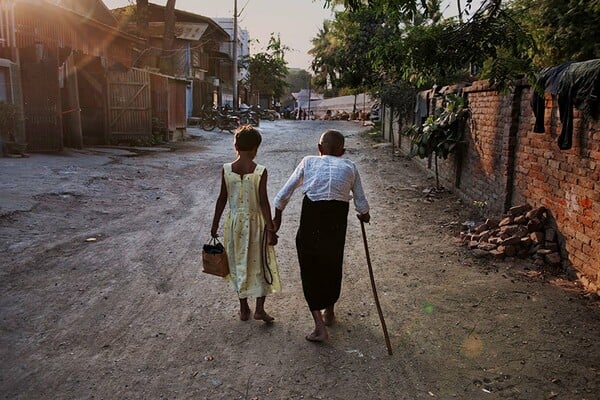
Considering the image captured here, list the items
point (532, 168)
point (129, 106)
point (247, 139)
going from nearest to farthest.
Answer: point (247, 139), point (532, 168), point (129, 106)

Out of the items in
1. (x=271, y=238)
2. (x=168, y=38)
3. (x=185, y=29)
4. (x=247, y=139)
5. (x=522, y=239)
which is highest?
(x=185, y=29)

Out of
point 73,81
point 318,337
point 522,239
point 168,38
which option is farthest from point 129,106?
point 318,337

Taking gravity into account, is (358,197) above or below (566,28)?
below

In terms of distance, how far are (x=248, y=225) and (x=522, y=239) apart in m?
3.13

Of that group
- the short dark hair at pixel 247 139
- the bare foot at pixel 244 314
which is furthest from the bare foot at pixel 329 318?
the short dark hair at pixel 247 139

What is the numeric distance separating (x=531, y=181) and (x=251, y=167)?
3.61m

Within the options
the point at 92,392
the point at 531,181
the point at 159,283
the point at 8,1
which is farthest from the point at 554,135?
the point at 8,1

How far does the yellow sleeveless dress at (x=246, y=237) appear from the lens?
142 inches

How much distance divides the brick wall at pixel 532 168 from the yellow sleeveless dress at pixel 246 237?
2.78 m

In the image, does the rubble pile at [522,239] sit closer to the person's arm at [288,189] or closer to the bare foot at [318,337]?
the bare foot at [318,337]

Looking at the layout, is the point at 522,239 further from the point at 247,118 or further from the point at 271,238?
the point at 247,118

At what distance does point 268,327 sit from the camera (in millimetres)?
3750

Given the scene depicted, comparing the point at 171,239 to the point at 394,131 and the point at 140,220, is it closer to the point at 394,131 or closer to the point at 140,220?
the point at 140,220

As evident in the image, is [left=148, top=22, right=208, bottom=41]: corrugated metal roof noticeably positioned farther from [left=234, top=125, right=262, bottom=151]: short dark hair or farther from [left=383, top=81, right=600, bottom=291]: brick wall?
[left=234, top=125, right=262, bottom=151]: short dark hair
